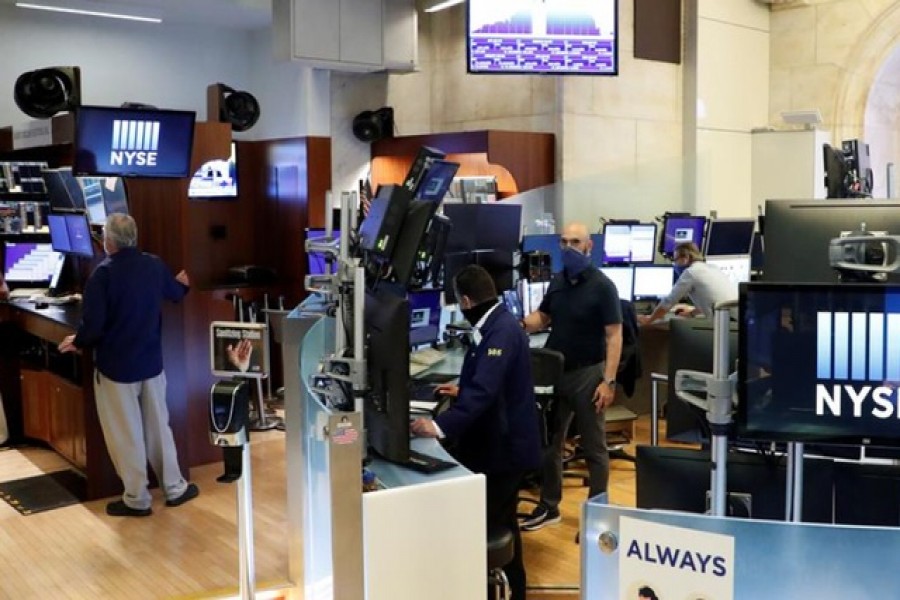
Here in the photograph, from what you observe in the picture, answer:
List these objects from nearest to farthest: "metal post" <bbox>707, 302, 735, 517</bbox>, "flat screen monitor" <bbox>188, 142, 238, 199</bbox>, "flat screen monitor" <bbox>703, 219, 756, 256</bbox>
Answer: "metal post" <bbox>707, 302, 735, 517</bbox> < "flat screen monitor" <bbox>703, 219, 756, 256</bbox> < "flat screen monitor" <bbox>188, 142, 238, 199</bbox>

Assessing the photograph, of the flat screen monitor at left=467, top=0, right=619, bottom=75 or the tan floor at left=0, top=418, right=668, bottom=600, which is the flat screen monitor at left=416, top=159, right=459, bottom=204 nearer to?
the tan floor at left=0, top=418, right=668, bottom=600

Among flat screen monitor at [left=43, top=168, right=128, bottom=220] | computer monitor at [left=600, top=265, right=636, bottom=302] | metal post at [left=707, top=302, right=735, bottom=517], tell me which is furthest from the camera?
computer monitor at [left=600, top=265, right=636, bottom=302]

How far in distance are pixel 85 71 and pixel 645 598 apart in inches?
414

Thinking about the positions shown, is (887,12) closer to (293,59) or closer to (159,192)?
(293,59)

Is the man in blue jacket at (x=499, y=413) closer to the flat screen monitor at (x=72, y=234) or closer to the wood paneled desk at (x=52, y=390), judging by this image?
the wood paneled desk at (x=52, y=390)

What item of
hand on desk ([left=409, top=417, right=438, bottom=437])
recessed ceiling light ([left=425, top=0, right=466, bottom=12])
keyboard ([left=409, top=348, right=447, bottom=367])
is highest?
recessed ceiling light ([left=425, top=0, right=466, bottom=12])

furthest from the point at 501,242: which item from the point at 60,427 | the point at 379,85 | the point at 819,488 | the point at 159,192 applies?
the point at 379,85

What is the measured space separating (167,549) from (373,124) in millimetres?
6150

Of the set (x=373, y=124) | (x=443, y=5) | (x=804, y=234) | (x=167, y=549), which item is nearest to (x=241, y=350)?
(x=804, y=234)

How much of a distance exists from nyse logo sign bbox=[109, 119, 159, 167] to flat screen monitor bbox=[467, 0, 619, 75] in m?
3.48

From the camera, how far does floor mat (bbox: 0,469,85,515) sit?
18.9 ft

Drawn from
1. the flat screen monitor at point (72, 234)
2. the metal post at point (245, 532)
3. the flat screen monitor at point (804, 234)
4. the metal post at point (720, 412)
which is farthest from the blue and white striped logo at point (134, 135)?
the metal post at point (720, 412)

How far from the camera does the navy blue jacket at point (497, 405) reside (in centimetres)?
353

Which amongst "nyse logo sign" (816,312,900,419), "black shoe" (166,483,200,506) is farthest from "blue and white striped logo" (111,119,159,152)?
"nyse logo sign" (816,312,900,419)
